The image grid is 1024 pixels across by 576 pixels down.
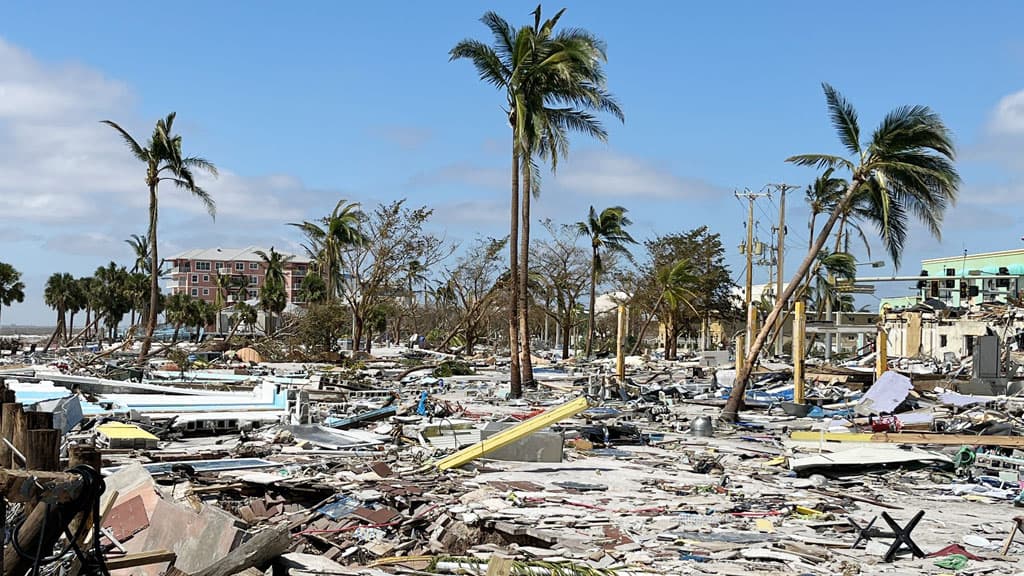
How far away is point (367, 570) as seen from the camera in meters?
7.39

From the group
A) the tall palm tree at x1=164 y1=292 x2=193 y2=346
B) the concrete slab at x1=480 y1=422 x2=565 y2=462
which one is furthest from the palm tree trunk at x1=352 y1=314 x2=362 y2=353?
the tall palm tree at x1=164 y1=292 x2=193 y2=346

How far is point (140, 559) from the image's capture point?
6961mm

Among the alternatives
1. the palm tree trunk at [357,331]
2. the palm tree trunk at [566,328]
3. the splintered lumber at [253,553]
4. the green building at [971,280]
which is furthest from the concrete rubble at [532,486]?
the green building at [971,280]

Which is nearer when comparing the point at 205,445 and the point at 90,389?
the point at 205,445

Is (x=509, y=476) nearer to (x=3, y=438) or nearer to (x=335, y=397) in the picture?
(x=3, y=438)

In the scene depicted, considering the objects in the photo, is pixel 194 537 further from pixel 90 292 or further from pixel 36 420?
pixel 90 292

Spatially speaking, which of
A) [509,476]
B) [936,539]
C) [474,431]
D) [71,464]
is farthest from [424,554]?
[474,431]

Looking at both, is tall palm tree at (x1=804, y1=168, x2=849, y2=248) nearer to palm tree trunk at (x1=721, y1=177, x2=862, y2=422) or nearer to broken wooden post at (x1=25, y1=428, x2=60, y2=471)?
palm tree trunk at (x1=721, y1=177, x2=862, y2=422)

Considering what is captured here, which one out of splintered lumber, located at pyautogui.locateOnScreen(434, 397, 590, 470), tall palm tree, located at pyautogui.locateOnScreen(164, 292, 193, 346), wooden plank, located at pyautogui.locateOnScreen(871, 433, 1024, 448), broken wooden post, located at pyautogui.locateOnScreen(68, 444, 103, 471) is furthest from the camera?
tall palm tree, located at pyautogui.locateOnScreen(164, 292, 193, 346)

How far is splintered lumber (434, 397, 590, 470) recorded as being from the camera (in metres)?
12.7

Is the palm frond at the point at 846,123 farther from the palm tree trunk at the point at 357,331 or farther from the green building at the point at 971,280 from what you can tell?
the green building at the point at 971,280

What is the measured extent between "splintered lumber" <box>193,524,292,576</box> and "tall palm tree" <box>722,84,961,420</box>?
1449cm

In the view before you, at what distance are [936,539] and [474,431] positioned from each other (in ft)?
26.7

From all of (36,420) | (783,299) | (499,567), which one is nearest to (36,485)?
(36,420)
